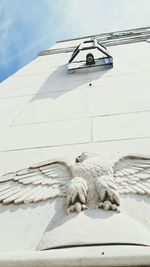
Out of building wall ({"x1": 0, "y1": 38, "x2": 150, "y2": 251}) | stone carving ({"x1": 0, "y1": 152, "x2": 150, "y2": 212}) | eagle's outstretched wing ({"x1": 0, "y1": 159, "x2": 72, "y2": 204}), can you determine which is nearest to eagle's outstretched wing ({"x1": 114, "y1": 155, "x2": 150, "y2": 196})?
stone carving ({"x1": 0, "y1": 152, "x2": 150, "y2": 212})

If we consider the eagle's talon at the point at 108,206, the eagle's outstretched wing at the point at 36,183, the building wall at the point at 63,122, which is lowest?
the eagle's talon at the point at 108,206

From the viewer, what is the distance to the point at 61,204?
1835 millimetres

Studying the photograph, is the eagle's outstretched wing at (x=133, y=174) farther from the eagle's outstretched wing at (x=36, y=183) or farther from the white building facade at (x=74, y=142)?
the eagle's outstretched wing at (x=36, y=183)

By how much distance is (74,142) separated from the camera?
2.63 meters

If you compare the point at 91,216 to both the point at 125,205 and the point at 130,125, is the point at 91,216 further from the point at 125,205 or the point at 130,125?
the point at 130,125

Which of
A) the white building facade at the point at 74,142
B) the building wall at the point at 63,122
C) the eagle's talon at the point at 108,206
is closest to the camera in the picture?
the white building facade at the point at 74,142

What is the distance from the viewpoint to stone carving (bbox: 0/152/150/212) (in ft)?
5.67

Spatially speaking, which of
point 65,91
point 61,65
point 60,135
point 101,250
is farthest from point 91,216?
point 61,65

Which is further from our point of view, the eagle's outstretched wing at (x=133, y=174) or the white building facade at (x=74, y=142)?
the eagle's outstretched wing at (x=133, y=174)

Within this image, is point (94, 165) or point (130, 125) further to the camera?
point (130, 125)

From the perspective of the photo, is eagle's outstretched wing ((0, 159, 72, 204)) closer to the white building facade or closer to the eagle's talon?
the white building facade

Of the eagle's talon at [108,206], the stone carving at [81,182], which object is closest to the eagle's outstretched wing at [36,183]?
the stone carving at [81,182]

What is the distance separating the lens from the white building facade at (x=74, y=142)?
1351 millimetres

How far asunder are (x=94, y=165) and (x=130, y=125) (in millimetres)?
937
